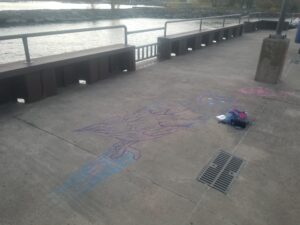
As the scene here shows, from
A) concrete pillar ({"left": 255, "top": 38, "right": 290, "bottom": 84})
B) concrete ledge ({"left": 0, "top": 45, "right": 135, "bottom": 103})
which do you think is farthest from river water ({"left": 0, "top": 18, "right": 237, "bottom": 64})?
concrete pillar ({"left": 255, "top": 38, "right": 290, "bottom": 84})

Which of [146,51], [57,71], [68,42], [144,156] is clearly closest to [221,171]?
[144,156]

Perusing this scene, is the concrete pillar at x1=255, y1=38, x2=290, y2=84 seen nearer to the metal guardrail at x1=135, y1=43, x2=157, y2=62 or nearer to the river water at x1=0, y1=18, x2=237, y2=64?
the metal guardrail at x1=135, y1=43, x2=157, y2=62

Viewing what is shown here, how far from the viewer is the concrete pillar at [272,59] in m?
7.04

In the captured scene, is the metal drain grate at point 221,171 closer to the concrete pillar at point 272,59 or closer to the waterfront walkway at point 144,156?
the waterfront walkway at point 144,156

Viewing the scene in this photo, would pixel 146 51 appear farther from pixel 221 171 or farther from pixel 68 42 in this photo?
pixel 68 42

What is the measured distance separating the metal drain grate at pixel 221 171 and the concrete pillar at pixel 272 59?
4514 millimetres

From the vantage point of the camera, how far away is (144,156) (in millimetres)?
3812

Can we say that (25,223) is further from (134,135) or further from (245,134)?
(245,134)

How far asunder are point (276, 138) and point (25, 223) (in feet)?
13.3

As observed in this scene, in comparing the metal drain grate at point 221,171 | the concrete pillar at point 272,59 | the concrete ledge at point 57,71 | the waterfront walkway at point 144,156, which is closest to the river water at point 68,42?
the concrete ledge at point 57,71

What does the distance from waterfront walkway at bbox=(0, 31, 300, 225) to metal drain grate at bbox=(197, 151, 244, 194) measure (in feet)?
0.31

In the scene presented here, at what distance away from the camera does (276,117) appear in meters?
Result: 5.32

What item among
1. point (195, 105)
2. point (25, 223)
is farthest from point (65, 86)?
point (25, 223)

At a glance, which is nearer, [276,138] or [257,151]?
[257,151]
